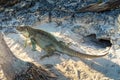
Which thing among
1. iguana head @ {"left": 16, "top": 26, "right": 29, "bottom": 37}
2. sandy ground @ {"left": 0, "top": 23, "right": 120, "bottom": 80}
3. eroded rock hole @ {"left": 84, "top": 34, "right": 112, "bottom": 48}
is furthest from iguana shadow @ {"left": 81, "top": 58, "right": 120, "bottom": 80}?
iguana head @ {"left": 16, "top": 26, "right": 29, "bottom": 37}

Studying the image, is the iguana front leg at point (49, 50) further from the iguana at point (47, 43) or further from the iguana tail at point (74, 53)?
the iguana tail at point (74, 53)

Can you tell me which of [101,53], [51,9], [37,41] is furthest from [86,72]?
[51,9]

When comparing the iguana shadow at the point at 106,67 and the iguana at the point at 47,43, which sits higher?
the iguana at the point at 47,43

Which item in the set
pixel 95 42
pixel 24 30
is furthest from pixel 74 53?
A: pixel 24 30

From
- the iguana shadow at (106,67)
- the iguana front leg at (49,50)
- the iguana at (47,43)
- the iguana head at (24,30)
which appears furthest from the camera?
the iguana head at (24,30)

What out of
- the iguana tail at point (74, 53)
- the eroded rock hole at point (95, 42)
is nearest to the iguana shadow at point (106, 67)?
the iguana tail at point (74, 53)

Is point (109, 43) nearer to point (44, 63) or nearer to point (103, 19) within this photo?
point (103, 19)

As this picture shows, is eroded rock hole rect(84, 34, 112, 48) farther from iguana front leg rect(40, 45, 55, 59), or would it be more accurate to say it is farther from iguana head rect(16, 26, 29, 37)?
iguana head rect(16, 26, 29, 37)

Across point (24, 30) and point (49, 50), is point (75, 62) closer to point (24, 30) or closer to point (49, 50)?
point (49, 50)
